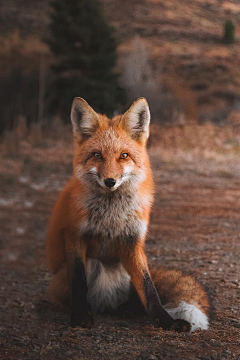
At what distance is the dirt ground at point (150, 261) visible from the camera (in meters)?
1.95

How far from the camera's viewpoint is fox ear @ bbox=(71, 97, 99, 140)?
2336 mm

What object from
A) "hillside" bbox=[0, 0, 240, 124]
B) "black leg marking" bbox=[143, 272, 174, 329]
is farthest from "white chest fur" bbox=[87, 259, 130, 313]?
"hillside" bbox=[0, 0, 240, 124]

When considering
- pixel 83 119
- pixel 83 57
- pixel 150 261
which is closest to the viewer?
pixel 83 119

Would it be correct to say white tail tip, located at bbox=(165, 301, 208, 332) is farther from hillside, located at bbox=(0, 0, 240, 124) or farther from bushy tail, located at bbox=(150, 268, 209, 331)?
hillside, located at bbox=(0, 0, 240, 124)

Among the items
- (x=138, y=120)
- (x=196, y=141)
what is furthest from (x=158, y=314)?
(x=196, y=141)

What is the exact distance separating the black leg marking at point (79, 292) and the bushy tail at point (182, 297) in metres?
0.49

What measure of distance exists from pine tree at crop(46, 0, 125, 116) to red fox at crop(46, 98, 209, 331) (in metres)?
10.3

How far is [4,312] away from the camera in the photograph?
102 inches

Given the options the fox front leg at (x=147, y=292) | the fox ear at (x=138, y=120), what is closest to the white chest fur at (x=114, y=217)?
the fox front leg at (x=147, y=292)

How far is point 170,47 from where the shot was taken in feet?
58.7

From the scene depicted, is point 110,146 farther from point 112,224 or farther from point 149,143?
point 149,143

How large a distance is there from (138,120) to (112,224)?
2.06ft

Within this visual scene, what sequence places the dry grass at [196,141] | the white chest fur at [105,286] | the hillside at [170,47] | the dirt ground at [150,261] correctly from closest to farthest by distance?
the dirt ground at [150,261], the white chest fur at [105,286], the dry grass at [196,141], the hillside at [170,47]

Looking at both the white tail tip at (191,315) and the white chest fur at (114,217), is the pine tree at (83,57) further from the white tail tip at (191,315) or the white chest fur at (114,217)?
the white tail tip at (191,315)
